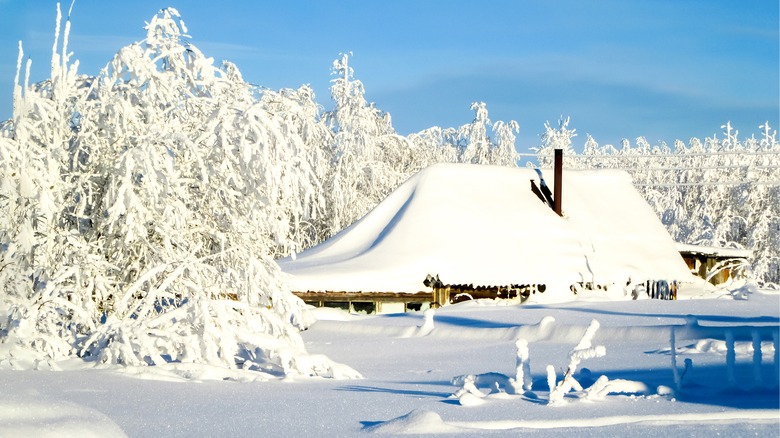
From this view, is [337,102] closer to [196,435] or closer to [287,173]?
[287,173]

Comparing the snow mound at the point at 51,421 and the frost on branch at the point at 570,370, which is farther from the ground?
the frost on branch at the point at 570,370

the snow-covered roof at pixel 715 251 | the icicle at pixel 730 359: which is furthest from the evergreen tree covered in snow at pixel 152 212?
the snow-covered roof at pixel 715 251

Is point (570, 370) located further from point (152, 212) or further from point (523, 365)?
point (152, 212)

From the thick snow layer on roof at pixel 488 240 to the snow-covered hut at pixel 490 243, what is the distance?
0.03 metres

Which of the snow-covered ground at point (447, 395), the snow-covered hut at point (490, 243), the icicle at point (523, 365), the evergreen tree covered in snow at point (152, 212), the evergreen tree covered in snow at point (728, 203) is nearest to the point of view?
the snow-covered ground at point (447, 395)

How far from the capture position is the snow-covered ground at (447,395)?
24.5 feet

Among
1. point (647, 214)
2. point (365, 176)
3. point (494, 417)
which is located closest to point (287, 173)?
point (494, 417)

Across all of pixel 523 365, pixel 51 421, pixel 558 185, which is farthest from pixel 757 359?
pixel 558 185

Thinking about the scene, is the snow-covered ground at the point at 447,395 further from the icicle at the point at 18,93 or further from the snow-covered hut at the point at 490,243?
the snow-covered hut at the point at 490,243

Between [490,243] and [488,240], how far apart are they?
0.14m

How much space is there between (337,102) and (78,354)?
29709mm

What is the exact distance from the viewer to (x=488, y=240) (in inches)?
997

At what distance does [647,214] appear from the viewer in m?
30.2

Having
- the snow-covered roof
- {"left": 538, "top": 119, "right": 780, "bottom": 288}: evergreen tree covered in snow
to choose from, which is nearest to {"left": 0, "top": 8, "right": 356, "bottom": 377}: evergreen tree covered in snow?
the snow-covered roof
